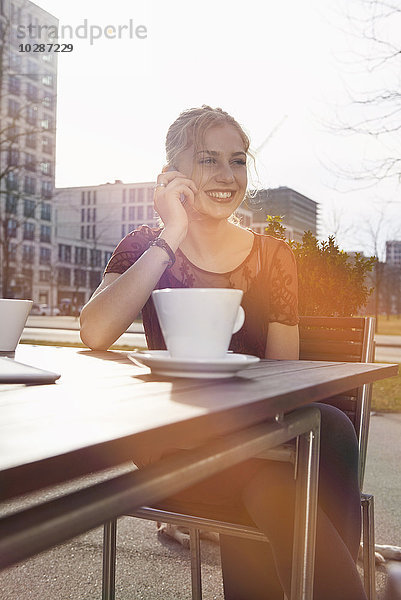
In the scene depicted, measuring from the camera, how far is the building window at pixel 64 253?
66000 millimetres

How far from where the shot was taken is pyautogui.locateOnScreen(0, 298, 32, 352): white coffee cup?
1.42m

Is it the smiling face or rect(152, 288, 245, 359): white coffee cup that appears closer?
rect(152, 288, 245, 359): white coffee cup

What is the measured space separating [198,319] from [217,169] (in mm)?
1381

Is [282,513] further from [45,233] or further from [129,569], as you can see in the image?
[45,233]

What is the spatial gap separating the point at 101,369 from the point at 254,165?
1721 mm

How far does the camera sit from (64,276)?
6569 cm

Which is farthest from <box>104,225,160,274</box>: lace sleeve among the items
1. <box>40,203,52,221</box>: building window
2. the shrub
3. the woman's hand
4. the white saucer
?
<box>40,203,52,221</box>: building window

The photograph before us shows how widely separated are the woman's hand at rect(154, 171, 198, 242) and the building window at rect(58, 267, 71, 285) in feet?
196

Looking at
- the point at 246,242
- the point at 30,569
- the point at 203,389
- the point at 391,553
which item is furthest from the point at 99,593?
the point at 203,389

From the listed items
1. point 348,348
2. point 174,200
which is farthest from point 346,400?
point 174,200

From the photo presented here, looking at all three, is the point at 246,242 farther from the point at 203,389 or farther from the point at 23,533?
the point at 23,533

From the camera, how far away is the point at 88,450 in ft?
1.50

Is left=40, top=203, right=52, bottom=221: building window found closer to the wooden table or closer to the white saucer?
the white saucer

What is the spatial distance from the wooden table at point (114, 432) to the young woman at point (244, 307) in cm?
33
